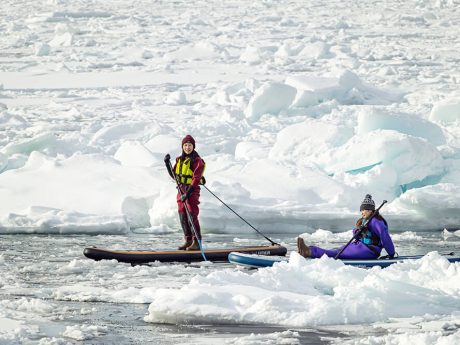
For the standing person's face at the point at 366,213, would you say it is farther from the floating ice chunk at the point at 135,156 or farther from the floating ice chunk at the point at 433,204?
the floating ice chunk at the point at 135,156

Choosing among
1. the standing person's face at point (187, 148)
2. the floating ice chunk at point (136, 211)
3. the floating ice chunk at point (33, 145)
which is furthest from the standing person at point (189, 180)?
the floating ice chunk at point (33, 145)

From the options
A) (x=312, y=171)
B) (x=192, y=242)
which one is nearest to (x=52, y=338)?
(x=192, y=242)

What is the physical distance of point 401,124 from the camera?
52.7ft

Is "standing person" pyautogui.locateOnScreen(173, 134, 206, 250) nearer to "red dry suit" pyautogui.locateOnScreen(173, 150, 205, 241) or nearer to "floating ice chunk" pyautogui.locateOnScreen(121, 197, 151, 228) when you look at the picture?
"red dry suit" pyautogui.locateOnScreen(173, 150, 205, 241)

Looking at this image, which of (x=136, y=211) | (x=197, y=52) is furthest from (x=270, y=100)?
(x=197, y=52)

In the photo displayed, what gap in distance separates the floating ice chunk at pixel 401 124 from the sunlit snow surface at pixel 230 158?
30 millimetres

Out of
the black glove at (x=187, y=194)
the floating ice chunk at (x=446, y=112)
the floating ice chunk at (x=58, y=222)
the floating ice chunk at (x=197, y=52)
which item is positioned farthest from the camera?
the floating ice chunk at (x=197, y=52)

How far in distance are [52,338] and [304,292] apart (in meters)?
1.91

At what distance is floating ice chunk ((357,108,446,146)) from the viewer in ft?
52.4

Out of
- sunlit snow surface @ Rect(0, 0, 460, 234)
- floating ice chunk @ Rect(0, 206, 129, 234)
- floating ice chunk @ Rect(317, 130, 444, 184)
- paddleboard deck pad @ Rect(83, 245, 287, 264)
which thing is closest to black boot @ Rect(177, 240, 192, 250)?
paddleboard deck pad @ Rect(83, 245, 287, 264)

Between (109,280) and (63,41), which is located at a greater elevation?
(63,41)

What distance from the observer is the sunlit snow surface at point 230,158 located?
20.0 feet

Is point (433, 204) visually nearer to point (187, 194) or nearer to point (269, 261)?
point (187, 194)

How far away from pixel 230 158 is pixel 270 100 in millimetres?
5415
